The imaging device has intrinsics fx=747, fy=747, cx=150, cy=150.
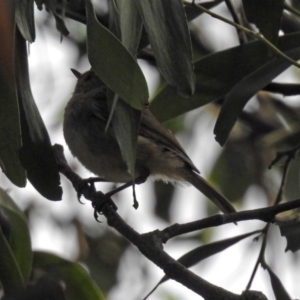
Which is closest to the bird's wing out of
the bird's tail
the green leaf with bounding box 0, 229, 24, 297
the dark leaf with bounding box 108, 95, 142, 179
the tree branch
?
the bird's tail


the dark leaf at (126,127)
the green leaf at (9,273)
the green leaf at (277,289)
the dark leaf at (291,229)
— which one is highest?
the dark leaf at (126,127)

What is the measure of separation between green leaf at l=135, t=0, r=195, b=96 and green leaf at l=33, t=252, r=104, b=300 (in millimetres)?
1060

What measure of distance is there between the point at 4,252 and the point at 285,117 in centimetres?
239

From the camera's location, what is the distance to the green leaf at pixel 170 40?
64.7 inches

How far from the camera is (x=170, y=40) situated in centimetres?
168

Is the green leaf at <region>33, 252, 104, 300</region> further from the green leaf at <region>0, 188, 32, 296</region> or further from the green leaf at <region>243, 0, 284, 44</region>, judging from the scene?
the green leaf at <region>243, 0, 284, 44</region>

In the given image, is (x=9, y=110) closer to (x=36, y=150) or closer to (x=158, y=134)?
(x=36, y=150)

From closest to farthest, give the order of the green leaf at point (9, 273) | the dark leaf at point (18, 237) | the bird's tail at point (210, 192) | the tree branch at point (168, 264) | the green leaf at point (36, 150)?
the tree branch at point (168, 264) → the green leaf at point (36, 150) → the green leaf at point (9, 273) → the dark leaf at point (18, 237) → the bird's tail at point (210, 192)

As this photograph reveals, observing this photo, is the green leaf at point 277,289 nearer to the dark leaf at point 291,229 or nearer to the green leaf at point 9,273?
the dark leaf at point 291,229

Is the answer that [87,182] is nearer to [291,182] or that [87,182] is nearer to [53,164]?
[53,164]

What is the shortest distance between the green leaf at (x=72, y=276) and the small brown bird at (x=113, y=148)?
654 mm

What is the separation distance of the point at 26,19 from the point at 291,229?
1085mm

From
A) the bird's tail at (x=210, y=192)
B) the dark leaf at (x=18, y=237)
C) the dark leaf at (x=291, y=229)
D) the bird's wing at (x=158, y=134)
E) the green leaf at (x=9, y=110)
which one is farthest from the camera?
the bird's tail at (x=210, y=192)

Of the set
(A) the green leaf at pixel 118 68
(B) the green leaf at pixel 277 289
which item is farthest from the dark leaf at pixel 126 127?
(B) the green leaf at pixel 277 289
